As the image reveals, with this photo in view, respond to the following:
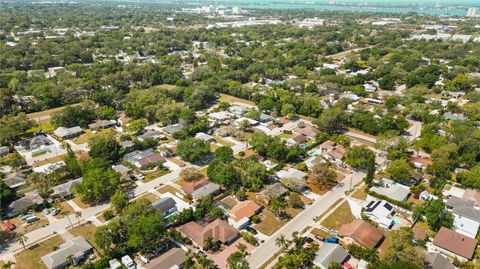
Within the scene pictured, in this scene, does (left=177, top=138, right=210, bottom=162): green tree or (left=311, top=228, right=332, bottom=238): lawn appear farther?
(left=177, top=138, right=210, bottom=162): green tree

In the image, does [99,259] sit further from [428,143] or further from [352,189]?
[428,143]

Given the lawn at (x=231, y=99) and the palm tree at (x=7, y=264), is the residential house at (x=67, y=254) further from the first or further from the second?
the lawn at (x=231, y=99)

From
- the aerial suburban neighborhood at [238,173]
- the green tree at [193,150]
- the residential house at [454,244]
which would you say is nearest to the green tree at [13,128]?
the aerial suburban neighborhood at [238,173]

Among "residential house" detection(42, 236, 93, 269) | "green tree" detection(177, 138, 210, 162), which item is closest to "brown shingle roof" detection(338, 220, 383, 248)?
"green tree" detection(177, 138, 210, 162)

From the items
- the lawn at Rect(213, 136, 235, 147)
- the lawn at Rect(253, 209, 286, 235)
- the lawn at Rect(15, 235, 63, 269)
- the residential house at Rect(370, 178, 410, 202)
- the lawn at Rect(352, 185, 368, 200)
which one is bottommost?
the lawn at Rect(15, 235, 63, 269)

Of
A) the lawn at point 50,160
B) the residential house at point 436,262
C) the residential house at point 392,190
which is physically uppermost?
the residential house at point 436,262

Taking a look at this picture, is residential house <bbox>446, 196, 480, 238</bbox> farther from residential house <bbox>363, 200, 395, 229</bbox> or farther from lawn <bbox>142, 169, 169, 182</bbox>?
lawn <bbox>142, 169, 169, 182</bbox>

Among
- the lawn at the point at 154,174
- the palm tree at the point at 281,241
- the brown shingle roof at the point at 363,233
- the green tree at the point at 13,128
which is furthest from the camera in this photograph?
the green tree at the point at 13,128
